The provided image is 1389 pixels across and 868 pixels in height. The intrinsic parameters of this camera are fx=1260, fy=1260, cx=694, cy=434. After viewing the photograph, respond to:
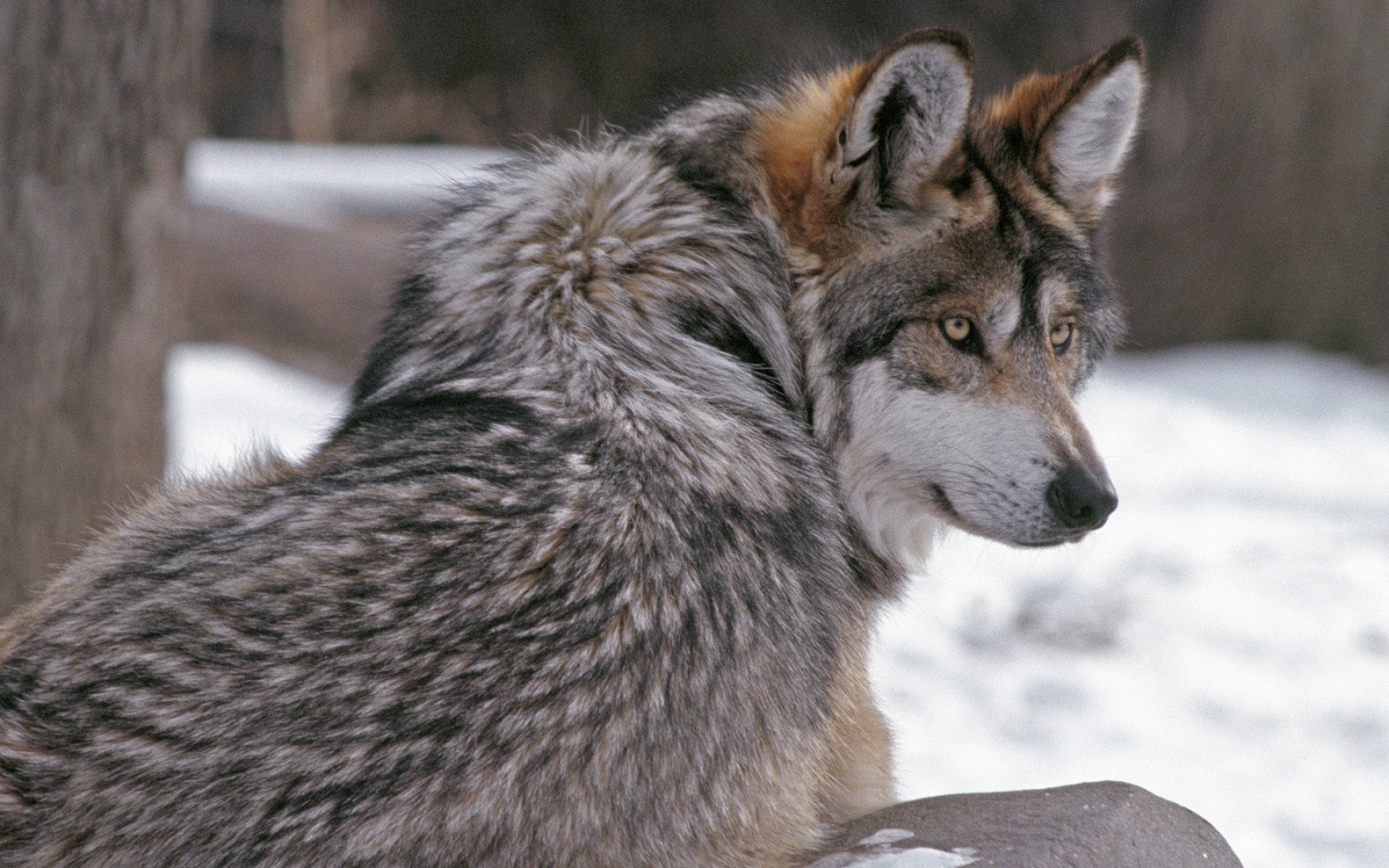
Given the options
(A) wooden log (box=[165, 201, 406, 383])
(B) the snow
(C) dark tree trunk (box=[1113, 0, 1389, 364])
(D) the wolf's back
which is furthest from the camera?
(C) dark tree trunk (box=[1113, 0, 1389, 364])

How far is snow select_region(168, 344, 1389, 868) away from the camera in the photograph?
4520 mm

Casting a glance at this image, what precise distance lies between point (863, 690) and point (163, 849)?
139cm

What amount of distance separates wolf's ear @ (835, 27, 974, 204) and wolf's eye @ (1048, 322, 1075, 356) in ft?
1.53

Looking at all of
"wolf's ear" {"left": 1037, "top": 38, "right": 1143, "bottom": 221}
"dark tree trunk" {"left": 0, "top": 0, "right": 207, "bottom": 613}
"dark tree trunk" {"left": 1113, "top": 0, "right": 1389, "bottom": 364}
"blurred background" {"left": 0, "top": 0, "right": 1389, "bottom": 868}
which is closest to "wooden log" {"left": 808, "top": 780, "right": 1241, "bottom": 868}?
"blurred background" {"left": 0, "top": 0, "right": 1389, "bottom": 868}

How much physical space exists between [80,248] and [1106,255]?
3162mm

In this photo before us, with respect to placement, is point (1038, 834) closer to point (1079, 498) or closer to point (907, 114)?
point (1079, 498)

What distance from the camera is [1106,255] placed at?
3188 mm

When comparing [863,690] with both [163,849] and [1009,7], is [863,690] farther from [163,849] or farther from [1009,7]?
[1009,7]

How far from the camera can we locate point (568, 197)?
274 centimetres

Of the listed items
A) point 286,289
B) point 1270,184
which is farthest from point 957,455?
point 1270,184

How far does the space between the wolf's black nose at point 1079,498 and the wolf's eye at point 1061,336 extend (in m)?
0.31

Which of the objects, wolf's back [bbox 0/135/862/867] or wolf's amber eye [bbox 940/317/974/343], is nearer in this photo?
wolf's back [bbox 0/135/862/867]

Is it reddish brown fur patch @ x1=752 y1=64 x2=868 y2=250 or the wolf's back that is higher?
reddish brown fur patch @ x1=752 y1=64 x2=868 y2=250

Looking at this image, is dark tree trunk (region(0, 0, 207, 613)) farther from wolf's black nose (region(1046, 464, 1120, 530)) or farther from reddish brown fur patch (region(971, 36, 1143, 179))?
wolf's black nose (region(1046, 464, 1120, 530))
